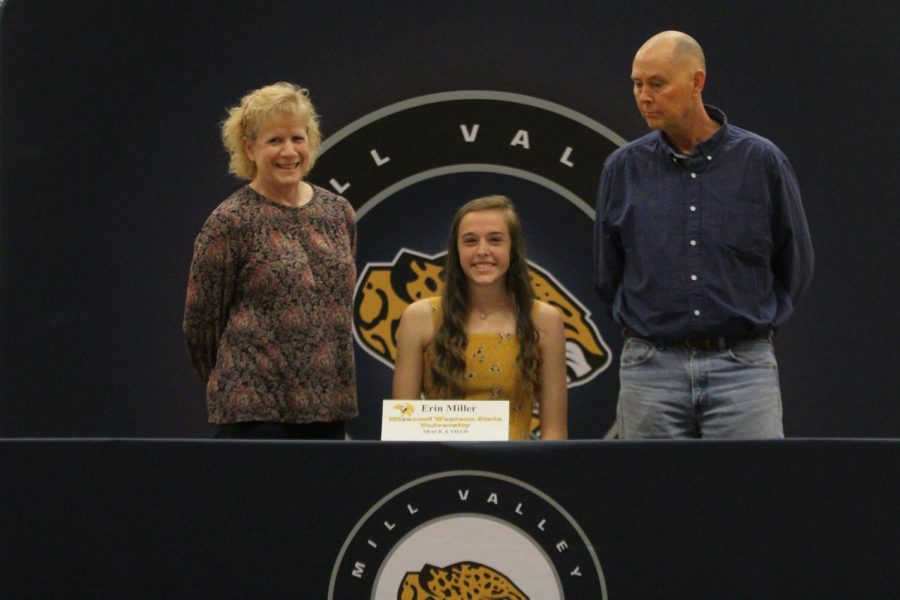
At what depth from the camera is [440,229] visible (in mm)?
3627

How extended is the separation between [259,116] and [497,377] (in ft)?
2.76

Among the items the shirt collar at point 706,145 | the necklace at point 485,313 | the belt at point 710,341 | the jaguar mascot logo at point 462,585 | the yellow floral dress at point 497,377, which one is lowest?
the jaguar mascot logo at point 462,585

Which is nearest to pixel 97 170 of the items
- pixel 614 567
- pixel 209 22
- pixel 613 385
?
pixel 209 22

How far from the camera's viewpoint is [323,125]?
3592mm

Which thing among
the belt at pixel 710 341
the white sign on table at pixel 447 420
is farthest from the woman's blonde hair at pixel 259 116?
the belt at pixel 710 341

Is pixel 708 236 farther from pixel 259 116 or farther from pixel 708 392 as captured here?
pixel 259 116

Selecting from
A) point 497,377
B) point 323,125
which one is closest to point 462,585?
point 497,377

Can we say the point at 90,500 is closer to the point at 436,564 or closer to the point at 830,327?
the point at 436,564

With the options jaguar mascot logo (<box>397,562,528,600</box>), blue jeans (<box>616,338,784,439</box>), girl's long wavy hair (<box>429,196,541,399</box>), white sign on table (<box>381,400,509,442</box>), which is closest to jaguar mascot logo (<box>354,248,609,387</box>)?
girl's long wavy hair (<box>429,196,541,399</box>)

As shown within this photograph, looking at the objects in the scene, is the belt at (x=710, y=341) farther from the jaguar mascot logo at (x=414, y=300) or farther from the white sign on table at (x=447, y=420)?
the jaguar mascot logo at (x=414, y=300)

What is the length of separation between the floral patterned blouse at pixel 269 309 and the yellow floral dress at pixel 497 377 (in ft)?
0.95

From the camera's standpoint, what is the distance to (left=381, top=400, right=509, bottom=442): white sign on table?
2.31 m

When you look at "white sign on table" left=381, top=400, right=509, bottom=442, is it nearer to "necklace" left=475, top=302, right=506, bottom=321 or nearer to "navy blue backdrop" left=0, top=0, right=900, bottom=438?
"necklace" left=475, top=302, right=506, bottom=321

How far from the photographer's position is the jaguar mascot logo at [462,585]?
6.78 ft
